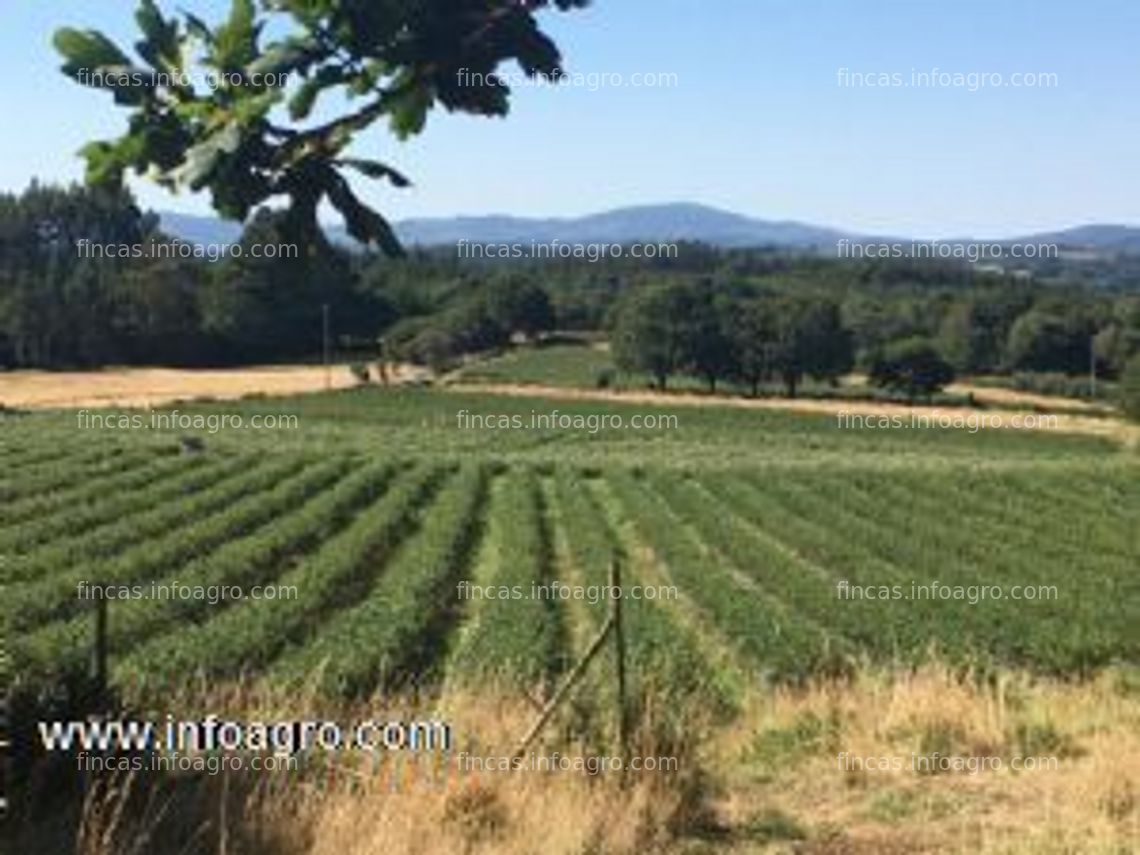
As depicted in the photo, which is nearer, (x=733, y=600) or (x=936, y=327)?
(x=733, y=600)

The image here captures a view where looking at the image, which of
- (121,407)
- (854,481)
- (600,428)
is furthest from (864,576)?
(121,407)

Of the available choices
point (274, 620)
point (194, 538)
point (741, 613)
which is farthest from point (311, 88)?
point (194, 538)

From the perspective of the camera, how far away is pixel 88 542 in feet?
97.8

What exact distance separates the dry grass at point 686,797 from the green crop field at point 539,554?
0.82m

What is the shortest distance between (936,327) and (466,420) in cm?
6560

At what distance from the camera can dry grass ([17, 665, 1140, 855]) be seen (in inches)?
240

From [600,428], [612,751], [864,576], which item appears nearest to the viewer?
[612,751]

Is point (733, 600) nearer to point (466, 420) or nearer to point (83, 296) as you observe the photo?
point (466, 420)

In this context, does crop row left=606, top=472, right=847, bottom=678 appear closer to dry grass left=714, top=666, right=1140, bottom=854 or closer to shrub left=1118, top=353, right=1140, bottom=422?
dry grass left=714, top=666, right=1140, bottom=854

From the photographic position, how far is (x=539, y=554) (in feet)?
106

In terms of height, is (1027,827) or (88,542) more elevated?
(1027,827)

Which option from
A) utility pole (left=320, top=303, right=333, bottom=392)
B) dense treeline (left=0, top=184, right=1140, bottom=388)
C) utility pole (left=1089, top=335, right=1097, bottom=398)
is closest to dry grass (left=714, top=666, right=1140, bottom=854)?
utility pole (left=320, top=303, right=333, bottom=392)

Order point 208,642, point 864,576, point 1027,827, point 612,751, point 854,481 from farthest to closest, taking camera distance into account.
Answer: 1. point 854,481
2. point 864,576
3. point 208,642
4. point 612,751
5. point 1027,827

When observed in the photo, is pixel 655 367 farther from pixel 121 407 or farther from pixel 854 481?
pixel 854 481
